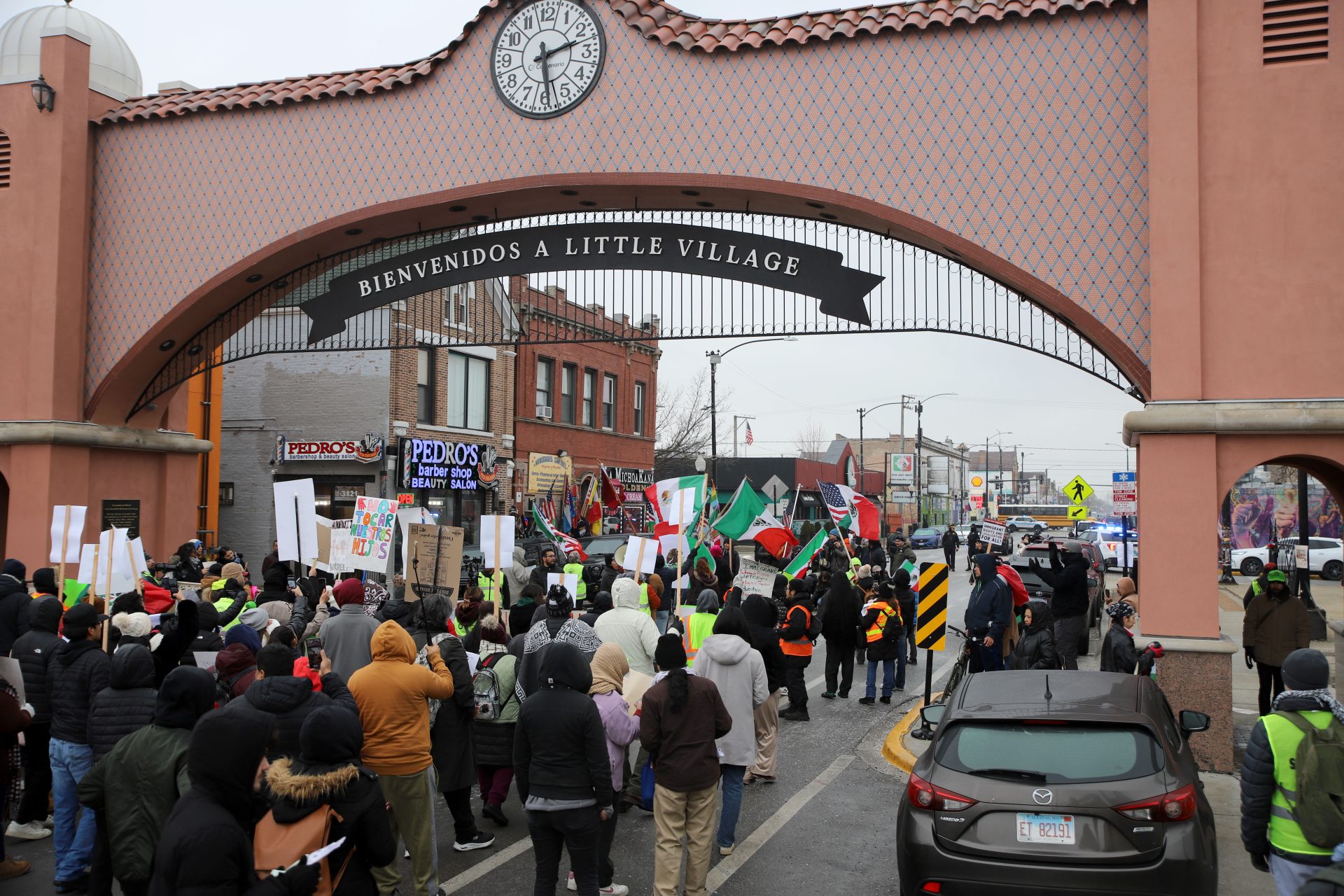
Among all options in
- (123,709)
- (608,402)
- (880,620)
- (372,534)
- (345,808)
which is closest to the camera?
(345,808)

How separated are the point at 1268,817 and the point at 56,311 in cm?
1577

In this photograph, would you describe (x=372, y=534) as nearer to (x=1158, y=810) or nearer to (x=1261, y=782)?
(x=1158, y=810)

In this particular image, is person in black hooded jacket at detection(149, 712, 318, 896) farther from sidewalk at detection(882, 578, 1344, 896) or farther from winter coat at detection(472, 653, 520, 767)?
sidewalk at detection(882, 578, 1344, 896)

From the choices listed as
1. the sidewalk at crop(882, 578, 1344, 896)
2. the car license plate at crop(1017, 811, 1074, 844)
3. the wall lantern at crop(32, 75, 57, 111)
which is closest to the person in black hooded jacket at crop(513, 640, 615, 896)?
the car license plate at crop(1017, 811, 1074, 844)

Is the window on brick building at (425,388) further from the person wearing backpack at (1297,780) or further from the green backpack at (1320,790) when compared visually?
the green backpack at (1320,790)

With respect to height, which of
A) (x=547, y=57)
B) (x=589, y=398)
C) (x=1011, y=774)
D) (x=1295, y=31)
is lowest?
(x=1011, y=774)

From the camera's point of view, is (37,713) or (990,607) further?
(990,607)

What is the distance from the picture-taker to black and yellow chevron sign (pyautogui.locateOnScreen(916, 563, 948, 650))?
12.2 metres

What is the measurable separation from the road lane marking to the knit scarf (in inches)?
141

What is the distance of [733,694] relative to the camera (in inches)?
296

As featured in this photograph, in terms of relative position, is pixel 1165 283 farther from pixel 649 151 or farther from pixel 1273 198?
pixel 649 151

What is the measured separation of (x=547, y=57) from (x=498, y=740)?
876 cm

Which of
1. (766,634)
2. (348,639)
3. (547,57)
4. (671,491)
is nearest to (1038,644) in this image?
(766,634)

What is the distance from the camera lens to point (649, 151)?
12625mm
